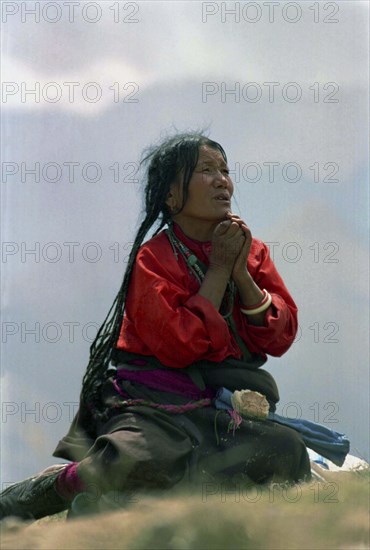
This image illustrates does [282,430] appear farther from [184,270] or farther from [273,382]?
[184,270]

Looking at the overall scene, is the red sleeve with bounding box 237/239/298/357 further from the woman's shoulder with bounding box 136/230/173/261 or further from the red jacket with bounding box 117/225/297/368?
the woman's shoulder with bounding box 136/230/173/261

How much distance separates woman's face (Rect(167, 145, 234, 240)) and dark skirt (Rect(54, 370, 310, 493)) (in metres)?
0.78

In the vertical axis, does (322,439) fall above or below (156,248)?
below

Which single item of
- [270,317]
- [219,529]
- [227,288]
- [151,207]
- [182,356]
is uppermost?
[151,207]

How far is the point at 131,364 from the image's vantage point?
12.8 ft

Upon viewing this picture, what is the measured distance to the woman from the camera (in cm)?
366

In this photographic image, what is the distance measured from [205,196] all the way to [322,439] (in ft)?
3.83

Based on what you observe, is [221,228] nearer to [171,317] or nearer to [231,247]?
[231,247]

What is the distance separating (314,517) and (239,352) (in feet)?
4.65

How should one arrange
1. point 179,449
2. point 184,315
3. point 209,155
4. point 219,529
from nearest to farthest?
1. point 219,529
2. point 179,449
3. point 184,315
4. point 209,155

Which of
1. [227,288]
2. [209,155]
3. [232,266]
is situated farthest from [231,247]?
[209,155]

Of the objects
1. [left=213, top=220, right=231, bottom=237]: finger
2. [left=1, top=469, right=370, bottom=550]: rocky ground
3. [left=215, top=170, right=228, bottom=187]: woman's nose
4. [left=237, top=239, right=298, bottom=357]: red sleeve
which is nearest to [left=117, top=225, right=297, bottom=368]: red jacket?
[left=237, top=239, right=298, bottom=357]: red sleeve

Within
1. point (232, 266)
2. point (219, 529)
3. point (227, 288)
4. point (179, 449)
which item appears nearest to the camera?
point (219, 529)

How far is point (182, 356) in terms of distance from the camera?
3734mm
